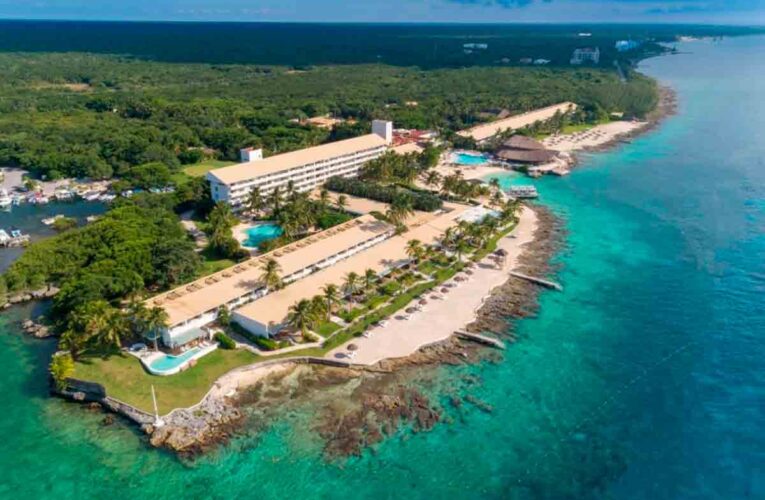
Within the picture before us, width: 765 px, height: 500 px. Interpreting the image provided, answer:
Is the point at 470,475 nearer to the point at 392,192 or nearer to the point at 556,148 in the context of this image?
the point at 392,192

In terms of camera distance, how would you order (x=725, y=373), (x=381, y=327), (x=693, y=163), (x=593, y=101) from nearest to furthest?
(x=725, y=373) → (x=381, y=327) → (x=693, y=163) → (x=593, y=101)

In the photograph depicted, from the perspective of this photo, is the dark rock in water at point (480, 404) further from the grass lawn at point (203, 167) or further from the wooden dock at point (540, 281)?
the grass lawn at point (203, 167)

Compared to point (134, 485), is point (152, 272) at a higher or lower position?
higher

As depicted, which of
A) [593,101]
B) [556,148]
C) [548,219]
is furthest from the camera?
[593,101]

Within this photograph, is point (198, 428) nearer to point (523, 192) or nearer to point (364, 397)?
point (364, 397)

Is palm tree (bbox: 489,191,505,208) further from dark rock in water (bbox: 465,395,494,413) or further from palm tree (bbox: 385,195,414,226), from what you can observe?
dark rock in water (bbox: 465,395,494,413)

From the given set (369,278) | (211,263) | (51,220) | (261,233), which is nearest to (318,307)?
(369,278)

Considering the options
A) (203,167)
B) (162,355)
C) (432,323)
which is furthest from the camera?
(203,167)

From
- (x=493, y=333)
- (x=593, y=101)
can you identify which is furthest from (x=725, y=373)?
(x=593, y=101)
